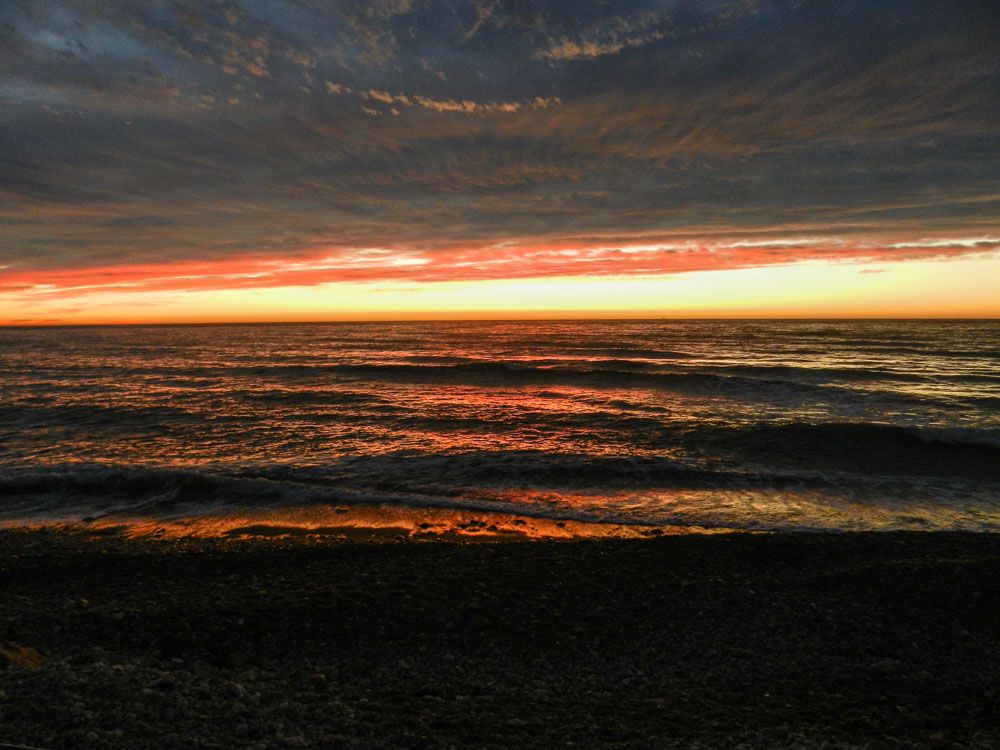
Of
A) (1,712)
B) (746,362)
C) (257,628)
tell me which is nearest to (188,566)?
(257,628)

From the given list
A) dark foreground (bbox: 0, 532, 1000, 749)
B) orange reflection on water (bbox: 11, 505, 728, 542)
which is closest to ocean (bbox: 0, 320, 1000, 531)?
orange reflection on water (bbox: 11, 505, 728, 542)

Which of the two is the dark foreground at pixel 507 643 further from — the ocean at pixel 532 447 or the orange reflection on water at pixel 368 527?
the ocean at pixel 532 447

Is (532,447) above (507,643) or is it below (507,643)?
below

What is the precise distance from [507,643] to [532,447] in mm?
11522

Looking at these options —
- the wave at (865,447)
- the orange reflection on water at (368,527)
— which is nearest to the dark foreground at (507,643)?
the orange reflection on water at (368,527)

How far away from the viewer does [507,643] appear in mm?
6492

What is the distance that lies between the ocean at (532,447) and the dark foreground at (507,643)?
2941mm

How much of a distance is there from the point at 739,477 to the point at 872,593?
7271mm

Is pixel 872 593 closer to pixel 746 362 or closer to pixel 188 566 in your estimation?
pixel 188 566

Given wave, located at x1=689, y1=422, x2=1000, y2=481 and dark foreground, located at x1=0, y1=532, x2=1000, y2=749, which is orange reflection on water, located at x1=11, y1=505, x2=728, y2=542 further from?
wave, located at x1=689, y1=422, x2=1000, y2=481

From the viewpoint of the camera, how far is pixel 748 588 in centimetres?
784

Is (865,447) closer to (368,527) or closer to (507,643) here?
(368,527)

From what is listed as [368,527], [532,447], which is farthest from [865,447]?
[368,527]

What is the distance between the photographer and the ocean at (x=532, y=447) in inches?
499
